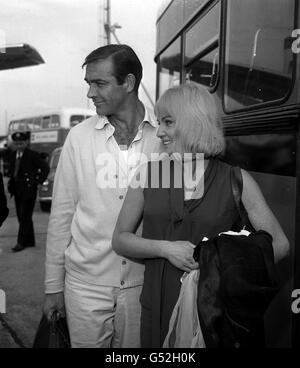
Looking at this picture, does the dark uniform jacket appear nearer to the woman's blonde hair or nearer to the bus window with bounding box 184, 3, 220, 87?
the bus window with bounding box 184, 3, 220, 87

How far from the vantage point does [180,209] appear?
167 cm

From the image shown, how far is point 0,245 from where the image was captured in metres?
7.26

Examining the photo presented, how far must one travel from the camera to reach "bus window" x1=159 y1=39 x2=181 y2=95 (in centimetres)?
409

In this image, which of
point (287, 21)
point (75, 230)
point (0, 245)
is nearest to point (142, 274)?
point (75, 230)

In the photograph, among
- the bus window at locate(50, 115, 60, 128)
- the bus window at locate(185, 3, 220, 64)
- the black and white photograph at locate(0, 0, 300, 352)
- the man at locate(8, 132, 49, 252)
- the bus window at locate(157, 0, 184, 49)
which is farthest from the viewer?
the bus window at locate(50, 115, 60, 128)

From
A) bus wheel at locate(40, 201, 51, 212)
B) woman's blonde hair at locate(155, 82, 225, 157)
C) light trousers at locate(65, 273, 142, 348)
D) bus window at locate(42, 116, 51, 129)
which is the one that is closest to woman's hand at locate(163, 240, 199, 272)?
woman's blonde hair at locate(155, 82, 225, 157)

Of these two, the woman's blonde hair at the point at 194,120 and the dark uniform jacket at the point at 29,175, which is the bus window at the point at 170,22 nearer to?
the woman's blonde hair at the point at 194,120

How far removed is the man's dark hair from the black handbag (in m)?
0.95

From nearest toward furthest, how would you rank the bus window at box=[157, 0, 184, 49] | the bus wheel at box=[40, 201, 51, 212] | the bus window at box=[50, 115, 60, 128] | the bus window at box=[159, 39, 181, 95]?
the bus window at box=[157, 0, 184, 49] < the bus window at box=[159, 39, 181, 95] < the bus wheel at box=[40, 201, 51, 212] < the bus window at box=[50, 115, 60, 128]

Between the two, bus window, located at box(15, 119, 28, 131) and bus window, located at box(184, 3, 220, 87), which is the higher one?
bus window, located at box(15, 119, 28, 131)

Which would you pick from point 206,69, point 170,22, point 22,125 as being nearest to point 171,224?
point 206,69

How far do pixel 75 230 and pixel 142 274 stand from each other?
0.31m

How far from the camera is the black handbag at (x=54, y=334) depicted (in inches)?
78.0
